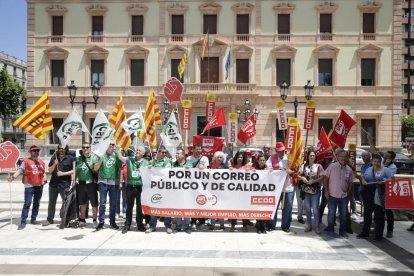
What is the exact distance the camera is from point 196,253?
7.21 m

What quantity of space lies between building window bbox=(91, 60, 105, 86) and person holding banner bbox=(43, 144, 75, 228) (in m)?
25.4

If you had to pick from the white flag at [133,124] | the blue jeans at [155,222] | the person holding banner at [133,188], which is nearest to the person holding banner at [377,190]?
the blue jeans at [155,222]

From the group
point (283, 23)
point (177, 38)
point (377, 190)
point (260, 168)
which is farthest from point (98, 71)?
point (377, 190)

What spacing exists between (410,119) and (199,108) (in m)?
38.1

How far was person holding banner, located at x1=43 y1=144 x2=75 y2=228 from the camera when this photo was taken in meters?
9.33

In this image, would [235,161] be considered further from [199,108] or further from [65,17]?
[65,17]

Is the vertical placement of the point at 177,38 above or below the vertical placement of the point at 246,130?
above

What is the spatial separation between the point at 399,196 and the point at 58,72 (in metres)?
31.0

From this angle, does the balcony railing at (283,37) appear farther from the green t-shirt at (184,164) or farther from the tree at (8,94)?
the tree at (8,94)

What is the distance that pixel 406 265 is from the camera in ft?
21.8

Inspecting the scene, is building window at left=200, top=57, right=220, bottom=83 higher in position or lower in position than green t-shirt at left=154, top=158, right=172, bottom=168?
higher

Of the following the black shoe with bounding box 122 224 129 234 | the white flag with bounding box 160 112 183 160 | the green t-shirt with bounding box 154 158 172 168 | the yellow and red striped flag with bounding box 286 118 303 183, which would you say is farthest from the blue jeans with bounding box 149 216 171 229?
the yellow and red striped flag with bounding box 286 118 303 183

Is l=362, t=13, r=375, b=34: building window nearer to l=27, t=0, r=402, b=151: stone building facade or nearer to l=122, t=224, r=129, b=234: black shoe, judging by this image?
l=27, t=0, r=402, b=151: stone building facade

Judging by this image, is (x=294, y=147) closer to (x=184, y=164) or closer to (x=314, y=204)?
(x=314, y=204)
